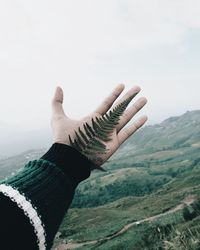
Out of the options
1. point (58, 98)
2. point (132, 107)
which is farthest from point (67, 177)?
point (132, 107)

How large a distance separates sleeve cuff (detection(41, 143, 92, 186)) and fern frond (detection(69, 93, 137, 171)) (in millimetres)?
48

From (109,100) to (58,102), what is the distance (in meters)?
0.40

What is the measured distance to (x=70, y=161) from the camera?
244 centimetres

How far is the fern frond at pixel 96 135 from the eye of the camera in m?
2.47

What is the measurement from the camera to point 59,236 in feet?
340

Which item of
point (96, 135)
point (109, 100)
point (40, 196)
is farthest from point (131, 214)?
point (40, 196)

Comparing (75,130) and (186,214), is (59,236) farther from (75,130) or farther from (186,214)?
(75,130)

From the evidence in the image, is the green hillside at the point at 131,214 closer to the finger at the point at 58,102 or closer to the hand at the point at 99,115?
the hand at the point at 99,115

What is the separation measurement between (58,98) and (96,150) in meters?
0.50

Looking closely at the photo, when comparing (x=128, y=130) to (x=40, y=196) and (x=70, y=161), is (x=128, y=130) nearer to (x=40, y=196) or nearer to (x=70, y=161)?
(x=70, y=161)

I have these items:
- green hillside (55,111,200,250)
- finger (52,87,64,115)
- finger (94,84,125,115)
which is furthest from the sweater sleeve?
green hillside (55,111,200,250)

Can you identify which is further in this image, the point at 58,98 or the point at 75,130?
the point at 58,98

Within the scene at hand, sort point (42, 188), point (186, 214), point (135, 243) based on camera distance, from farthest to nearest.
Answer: point (186, 214) < point (135, 243) < point (42, 188)

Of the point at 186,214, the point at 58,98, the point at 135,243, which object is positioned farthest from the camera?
the point at 186,214
